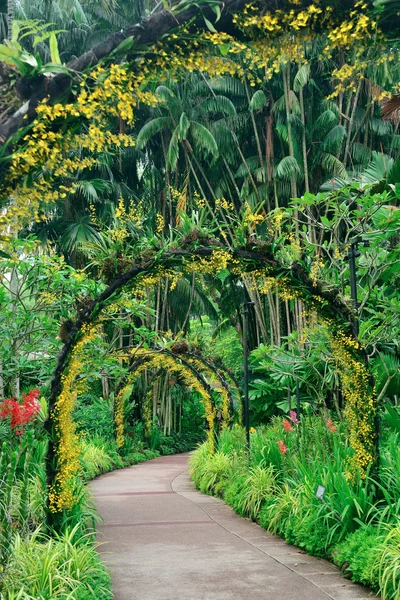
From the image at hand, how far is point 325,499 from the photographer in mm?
6137

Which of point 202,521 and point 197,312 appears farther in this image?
point 197,312

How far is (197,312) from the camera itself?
21.4 meters

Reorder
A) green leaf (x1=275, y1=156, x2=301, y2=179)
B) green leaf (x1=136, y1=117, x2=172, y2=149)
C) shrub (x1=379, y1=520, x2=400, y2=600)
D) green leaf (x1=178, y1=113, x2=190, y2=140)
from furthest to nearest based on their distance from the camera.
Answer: green leaf (x1=136, y1=117, x2=172, y2=149) < green leaf (x1=178, y1=113, x2=190, y2=140) < green leaf (x1=275, y1=156, x2=301, y2=179) < shrub (x1=379, y1=520, x2=400, y2=600)

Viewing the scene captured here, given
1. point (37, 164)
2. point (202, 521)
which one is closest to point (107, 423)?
point (202, 521)

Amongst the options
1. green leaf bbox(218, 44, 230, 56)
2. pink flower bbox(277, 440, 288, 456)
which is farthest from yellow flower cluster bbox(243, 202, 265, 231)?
pink flower bbox(277, 440, 288, 456)

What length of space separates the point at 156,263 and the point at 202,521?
3.91 metres

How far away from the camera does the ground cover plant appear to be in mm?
5156

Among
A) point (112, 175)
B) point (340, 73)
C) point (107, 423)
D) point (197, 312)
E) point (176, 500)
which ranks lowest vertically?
point (176, 500)

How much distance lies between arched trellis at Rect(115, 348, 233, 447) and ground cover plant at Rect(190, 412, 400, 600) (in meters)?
3.75

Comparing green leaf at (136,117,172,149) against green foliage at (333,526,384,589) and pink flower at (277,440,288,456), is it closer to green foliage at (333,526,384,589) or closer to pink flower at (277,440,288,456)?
pink flower at (277,440,288,456)

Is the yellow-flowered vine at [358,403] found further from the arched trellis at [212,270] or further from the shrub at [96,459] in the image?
the shrub at [96,459]

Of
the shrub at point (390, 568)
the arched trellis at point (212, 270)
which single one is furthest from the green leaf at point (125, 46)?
the shrub at point (390, 568)

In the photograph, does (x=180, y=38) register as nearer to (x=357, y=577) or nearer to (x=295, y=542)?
(x=357, y=577)

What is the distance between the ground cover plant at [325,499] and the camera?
16.9 ft
